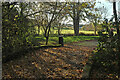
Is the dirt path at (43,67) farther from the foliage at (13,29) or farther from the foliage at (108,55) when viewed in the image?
the foliage at (108,55)

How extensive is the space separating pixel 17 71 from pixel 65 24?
565cm

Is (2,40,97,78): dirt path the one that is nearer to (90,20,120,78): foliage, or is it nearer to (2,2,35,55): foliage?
(2,2,35,55): foliage

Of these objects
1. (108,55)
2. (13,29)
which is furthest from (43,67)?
(108,55)

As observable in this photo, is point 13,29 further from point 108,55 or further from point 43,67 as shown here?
point 108,55

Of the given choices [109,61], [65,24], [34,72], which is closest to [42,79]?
[34,72]

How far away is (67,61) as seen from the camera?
206 inches

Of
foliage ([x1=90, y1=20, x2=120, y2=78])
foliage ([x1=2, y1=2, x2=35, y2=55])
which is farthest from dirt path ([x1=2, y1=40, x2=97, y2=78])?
foliage ([x1=90, y1=20, x2=120, y2=78])

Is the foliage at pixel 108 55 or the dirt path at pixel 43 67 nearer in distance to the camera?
the foliage at pixel 108 55

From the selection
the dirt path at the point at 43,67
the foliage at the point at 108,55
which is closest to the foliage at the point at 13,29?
the dirt path at the point at 43,67

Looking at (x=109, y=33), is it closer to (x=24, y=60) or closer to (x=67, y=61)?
(x=67, y=61)

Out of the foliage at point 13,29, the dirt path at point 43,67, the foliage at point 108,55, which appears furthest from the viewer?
the foliage at point 13,29

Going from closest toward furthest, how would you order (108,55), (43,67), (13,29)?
1. (108,55)
2. (43,67)
3. (13,29)

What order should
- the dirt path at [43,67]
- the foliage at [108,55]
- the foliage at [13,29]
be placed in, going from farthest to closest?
the foliage at [13,29] < the dirt path at [43,67] < the foliage at [108,55]

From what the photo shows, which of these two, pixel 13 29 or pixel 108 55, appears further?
pixel 13 29
